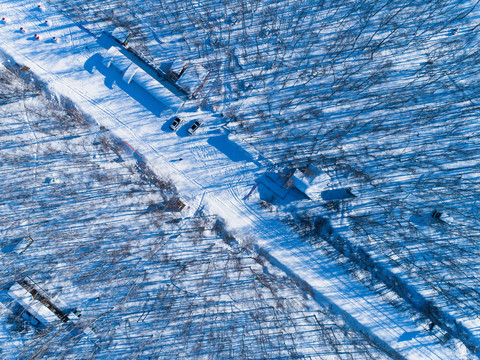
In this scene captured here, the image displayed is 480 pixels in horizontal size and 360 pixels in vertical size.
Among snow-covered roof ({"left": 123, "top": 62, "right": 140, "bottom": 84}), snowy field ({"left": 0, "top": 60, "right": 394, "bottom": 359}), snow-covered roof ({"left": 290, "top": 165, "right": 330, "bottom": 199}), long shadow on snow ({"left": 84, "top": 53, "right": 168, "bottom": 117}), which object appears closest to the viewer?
snow-covered roof ({"left": 290, "top": 165, "right": 330, "bottom": 199})

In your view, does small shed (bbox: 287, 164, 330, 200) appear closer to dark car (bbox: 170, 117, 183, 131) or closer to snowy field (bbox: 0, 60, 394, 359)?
snowy field (bbox: 0, 60, 394, 359)

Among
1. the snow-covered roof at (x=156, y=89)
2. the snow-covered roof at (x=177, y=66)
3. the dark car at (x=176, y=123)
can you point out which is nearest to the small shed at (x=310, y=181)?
the dark car at (x=176, y=123)

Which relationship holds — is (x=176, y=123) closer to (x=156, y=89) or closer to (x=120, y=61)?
(x=156, y=89)

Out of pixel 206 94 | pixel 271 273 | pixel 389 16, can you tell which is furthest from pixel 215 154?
pixel 389 16

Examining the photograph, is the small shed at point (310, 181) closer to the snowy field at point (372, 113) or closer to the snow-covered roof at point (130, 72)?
the snowy field at point (372, 113)

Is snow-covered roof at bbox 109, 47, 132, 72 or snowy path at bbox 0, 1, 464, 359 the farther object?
snow-covered roof at bbox 109, 47, 132, 72

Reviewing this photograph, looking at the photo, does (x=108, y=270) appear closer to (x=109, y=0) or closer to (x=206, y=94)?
(x=206, y=94)

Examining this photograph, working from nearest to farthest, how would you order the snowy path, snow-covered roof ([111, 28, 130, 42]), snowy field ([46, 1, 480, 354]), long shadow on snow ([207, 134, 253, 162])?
snowy field ([46, 1, 480, 354]) < the snowy path < long shadow on snow ([207, 134, 253, 162]) < snow-covered roof ([111, 28, 130, 42])

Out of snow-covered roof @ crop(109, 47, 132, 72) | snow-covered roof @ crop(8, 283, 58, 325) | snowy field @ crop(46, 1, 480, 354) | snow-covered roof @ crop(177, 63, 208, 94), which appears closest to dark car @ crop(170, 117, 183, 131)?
snow-covered roof @ crop(177, 63, 208, 94)
